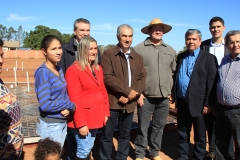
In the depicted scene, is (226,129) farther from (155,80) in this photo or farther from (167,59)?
(167,59)

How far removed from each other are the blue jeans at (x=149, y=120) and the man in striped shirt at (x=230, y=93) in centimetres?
86

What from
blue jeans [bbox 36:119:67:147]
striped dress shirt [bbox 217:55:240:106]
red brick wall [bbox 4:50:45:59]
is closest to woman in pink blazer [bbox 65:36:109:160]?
blue jeans [bbox 36:119:67:147]

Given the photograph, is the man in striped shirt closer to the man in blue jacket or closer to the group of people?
the group of people

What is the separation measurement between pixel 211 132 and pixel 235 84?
3.94ft

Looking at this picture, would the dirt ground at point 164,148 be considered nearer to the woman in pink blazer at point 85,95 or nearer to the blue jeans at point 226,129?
the blue jeans at point 226,129

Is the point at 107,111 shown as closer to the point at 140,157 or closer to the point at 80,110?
the point at 80,110

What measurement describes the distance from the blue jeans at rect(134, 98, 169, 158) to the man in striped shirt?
864mm

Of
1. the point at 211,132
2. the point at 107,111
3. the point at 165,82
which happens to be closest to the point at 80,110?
the point at 107,111

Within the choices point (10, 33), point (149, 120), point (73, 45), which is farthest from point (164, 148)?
point (10, 33)

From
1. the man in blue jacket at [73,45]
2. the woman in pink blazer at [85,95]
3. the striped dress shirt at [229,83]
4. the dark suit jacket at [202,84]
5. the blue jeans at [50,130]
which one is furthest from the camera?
the dark suit jacket at [202,84]

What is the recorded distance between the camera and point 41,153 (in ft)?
6.52

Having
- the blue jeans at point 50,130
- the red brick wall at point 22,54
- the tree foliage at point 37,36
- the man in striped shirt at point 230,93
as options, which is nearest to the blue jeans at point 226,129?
the man in striped shirt at point 230,93

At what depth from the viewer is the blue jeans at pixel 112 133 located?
334cm

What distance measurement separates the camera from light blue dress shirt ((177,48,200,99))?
3514 mm
